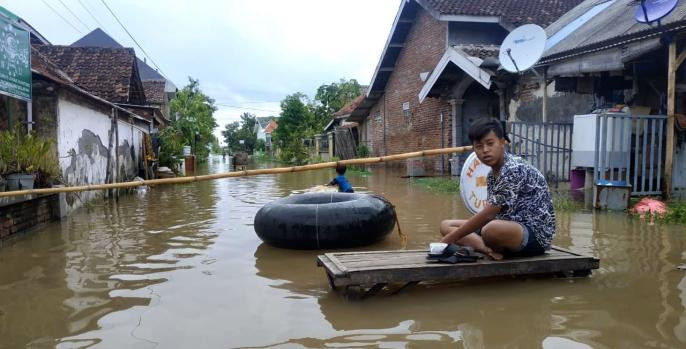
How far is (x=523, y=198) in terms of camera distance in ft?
12.9

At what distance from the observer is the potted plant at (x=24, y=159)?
263 inches

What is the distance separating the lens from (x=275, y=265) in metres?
5.12

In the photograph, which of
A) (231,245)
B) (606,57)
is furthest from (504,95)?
(231,245)

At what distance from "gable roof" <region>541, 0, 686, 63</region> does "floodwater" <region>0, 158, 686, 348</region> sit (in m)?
2.91

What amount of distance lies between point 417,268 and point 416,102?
15261 millimetres

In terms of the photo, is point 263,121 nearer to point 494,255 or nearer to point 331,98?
point 331,98

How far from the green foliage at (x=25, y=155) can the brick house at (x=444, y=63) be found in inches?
370

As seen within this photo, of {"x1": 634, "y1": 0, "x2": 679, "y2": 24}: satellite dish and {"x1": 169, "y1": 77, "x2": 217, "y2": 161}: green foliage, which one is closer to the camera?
{"x1": 634, "y1": 0, "x2": 679, "y2": 24}: satellite dish

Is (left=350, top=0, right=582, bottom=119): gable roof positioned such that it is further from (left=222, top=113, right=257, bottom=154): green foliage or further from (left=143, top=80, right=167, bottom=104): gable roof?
(left=222, top=113, right=257, bottom=154): green foliage

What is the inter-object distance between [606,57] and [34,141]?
Answer: 9070mm

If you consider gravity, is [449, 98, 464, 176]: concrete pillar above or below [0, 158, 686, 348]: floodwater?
above

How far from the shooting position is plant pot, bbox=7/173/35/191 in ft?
21.7

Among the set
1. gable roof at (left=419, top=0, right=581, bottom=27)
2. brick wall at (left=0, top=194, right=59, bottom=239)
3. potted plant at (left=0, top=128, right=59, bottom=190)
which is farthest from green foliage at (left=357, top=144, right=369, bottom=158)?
potted plant at (left=0, top=128, right=59, bottom=190)

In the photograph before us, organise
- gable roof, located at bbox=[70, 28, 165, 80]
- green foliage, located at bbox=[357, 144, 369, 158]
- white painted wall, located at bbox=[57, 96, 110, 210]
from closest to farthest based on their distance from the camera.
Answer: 1. white painted wall, located at bbox=[57, 96, 110, 210]
2. green foliage, located at bbox=[357, 144, 369, 158]
3. gable roof, located at bbox=[70, 28, 165, 80]
